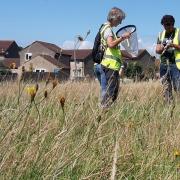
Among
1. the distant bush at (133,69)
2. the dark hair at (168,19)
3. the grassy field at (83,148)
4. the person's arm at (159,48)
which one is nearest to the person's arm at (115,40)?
the person's arm at (159,48)

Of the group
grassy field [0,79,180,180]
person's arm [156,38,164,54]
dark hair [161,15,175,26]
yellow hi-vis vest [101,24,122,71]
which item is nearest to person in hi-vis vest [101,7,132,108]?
yellow hi-vis vest [101,24,122,71]

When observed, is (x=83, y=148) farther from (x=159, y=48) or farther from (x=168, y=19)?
(x=168, y=19)

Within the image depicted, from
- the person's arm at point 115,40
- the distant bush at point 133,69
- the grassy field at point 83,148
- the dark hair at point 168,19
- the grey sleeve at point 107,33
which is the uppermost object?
the dark hair at point 168,19

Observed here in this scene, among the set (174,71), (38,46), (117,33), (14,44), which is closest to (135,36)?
(117,33)

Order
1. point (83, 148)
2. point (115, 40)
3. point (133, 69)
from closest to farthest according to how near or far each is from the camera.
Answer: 1. point (83, 148)
2. point (115, 40)
3. point (133, 69)

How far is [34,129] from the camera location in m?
2.85

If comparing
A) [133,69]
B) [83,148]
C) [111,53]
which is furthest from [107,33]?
[83,148]

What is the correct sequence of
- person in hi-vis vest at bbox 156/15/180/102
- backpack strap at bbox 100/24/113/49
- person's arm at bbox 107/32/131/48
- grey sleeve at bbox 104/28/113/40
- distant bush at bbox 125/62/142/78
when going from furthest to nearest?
distant bush at bbox 125/62/142/78 < person in hi-vis vest at bbox 156/15/180/102 < backpack strap at bbox 100/24/113/49 < grey sleeve at bbox 104/28/113/40 < person's arm at bbox 107/32/131/48

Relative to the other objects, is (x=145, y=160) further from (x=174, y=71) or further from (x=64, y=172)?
(x=174, y=71)

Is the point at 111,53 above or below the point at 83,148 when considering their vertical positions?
above

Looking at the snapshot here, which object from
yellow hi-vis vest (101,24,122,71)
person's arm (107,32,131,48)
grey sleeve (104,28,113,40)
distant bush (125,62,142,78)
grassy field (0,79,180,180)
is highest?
grey sleeve (104,28,113,40)

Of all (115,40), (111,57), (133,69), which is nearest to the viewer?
(115,40)

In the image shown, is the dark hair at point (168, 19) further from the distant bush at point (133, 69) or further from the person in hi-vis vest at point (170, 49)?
the distant bush at point (133, 69)

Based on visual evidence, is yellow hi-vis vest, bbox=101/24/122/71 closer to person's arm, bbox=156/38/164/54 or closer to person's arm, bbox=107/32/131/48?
person's arm, bbox=107/32/131/48
